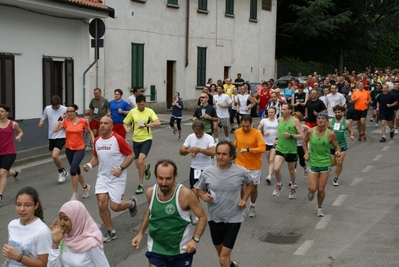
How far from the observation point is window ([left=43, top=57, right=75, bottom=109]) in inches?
773

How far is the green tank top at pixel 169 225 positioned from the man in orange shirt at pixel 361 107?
53.3 feet

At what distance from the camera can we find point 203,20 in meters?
33.7

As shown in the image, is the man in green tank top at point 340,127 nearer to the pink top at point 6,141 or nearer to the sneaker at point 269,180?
the sneaker at point 269,180

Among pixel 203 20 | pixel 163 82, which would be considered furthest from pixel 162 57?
pixel 203 20

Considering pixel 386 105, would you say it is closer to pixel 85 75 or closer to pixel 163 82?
pixel 85 75

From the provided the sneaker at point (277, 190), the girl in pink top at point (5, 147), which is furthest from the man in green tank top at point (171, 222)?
the sneaker at point (277, 190)

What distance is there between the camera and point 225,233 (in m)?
7.60

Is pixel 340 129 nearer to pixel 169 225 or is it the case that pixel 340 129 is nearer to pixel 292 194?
pixel 292 194

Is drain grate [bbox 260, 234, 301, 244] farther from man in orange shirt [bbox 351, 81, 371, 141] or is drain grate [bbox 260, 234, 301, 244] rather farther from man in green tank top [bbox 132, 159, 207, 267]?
man in orange shirt [bbox 351, 81, 371, 141]

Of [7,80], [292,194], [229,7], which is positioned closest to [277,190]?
[292,194]

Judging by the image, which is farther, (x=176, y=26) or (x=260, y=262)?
(x=176, y=26)

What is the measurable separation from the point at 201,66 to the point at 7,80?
1695cm

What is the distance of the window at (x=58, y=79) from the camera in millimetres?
19625

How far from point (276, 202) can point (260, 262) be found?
3810 mm
